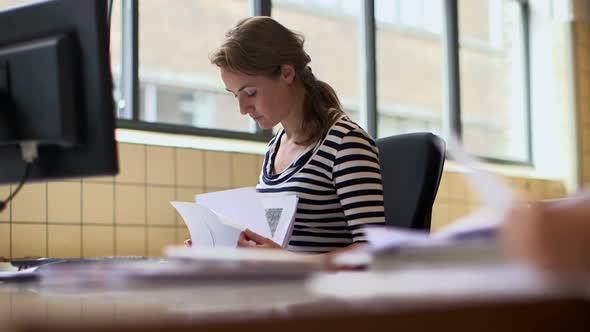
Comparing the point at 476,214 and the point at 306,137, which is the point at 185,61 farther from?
the point at 476,214

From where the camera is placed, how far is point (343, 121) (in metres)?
2.12

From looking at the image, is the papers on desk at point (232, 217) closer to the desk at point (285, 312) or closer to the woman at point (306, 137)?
the woman at point (306, 137)

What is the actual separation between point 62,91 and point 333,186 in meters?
0.91

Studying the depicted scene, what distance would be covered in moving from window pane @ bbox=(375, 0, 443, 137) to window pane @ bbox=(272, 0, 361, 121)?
0.49 ft

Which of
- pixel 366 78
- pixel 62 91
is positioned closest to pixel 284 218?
pixel 62 91

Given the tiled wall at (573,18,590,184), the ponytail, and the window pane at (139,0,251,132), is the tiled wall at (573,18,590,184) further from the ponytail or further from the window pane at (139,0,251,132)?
the ponytail

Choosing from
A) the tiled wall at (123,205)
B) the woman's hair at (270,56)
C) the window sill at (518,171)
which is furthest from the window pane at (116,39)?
the window sill at (518,171)

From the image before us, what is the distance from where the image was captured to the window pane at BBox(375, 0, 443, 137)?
4902mm

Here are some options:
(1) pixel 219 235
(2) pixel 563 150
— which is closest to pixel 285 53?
(1) pixel 219 235

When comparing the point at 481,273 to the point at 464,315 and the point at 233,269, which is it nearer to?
the point at 464,315

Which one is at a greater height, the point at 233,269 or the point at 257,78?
the point at 257,78

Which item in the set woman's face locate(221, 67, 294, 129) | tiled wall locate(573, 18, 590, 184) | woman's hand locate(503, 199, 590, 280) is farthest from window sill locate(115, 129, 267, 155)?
woman's hand locate(503, 199, 590, 280)

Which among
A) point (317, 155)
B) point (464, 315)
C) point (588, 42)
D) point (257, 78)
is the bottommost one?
point (464, 315)

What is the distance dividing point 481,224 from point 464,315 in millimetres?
151
